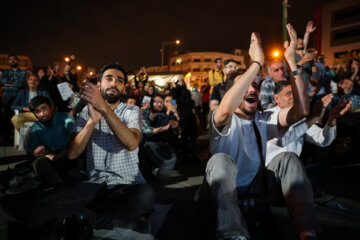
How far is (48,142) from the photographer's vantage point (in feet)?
10.8

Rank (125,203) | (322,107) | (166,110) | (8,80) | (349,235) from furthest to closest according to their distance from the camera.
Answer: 1. (8,80)
2. (166,110)
3. (322,107)
4. (349,235)
5. (125,203)

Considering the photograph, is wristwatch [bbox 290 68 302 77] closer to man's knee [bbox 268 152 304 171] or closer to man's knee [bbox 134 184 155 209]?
man's knee [bbox 268 152 304 171]

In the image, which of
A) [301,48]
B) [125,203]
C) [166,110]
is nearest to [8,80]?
[166,110]

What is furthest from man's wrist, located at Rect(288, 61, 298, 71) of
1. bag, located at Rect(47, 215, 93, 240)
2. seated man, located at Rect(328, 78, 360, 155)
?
seated man, located at Rect(328, 78, 360, 155)

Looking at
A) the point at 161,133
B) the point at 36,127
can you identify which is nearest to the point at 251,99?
the point at 161,133

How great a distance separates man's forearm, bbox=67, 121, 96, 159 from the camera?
81.0 inches

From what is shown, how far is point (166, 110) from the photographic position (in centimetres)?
509

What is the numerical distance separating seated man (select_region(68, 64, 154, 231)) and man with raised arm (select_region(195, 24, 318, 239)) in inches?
25.8

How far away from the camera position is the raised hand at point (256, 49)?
2025mm

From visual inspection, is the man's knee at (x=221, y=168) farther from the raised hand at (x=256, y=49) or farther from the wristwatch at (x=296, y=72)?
the wristwatch at (x=296, y=72)

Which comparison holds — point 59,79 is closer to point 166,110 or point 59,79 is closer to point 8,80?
point 8,80

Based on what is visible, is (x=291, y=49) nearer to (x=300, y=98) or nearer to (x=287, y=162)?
(x=300, y=98)

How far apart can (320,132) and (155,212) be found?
234 centimetres

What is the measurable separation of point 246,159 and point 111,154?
1.28 metres
